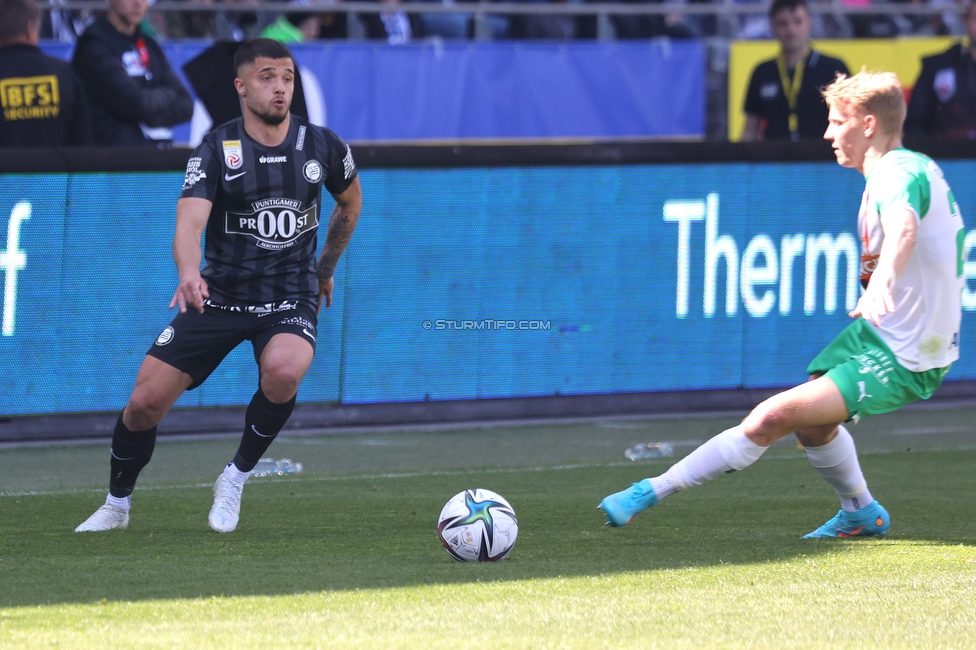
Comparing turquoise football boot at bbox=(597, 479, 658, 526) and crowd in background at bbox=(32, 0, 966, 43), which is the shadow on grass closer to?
turquoise football boot at bbox=(597, 479, 658, 526)

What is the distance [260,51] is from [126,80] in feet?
11.5

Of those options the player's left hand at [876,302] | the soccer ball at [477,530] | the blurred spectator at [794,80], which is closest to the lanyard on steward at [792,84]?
the blurred spectator at [794,80]

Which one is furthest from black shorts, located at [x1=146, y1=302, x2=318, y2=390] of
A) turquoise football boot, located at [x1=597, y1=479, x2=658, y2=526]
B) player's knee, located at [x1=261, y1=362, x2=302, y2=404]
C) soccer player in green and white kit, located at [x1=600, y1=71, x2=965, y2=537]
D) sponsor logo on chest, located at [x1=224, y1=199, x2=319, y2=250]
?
soccer player in green and white kit, located at [x1=600, y1=71, x2=965, y2=537]

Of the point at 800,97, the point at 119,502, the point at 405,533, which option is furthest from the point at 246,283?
the point at 800,97

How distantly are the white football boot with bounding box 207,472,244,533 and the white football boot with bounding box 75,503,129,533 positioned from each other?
0.38 m

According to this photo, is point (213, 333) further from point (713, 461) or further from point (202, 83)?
point (202, 83)

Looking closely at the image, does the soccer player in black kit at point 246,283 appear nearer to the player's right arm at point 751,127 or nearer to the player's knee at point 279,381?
the player's knee at point 279,381

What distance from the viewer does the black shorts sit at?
6102mm

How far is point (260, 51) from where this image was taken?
20.1 ft

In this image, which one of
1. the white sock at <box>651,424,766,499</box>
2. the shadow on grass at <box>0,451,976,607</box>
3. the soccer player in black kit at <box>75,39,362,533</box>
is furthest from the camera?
the soccer player in black kit at <box>75,39,362,533</box>

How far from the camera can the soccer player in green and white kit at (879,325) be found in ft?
17.5

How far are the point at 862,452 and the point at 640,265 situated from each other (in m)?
2.01

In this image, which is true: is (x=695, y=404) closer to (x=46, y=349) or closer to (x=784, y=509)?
(x=784, y=509)

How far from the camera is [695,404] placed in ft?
32.4
